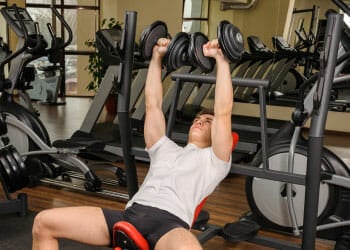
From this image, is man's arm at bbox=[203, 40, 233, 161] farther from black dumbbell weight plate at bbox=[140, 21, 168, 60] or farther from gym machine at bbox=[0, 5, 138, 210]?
gym machine at bbox=[0, 5, 138, 210]

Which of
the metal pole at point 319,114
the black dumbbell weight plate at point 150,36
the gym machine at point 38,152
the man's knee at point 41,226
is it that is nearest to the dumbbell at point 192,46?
the black dumbbell weight plate at point 150,36

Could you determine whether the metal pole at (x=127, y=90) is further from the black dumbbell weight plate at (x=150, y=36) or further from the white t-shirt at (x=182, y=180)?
the white t-shirt at (x=182, y=180)

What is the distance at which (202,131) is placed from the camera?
1878 millimetres

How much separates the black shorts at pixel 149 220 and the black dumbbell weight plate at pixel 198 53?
618 mm

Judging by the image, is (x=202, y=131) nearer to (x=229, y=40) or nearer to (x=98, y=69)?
(x=229, y=40)

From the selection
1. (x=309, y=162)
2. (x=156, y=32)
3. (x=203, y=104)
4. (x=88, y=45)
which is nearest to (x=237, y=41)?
(x=156, y=32)

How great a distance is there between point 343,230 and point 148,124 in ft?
4.53

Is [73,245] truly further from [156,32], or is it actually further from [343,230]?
[343,230]

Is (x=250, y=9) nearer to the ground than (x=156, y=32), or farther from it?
farther from it

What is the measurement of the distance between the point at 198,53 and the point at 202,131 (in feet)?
1.10

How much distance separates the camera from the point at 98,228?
1.67 m

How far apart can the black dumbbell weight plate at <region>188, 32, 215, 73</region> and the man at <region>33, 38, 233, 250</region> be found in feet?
0.08

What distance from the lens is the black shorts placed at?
1.60 m

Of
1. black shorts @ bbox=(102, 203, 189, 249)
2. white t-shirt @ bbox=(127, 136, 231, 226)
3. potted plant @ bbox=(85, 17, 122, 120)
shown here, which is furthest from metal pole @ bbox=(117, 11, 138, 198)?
potted plant @ bbox=(85, 17, 122, 120)
